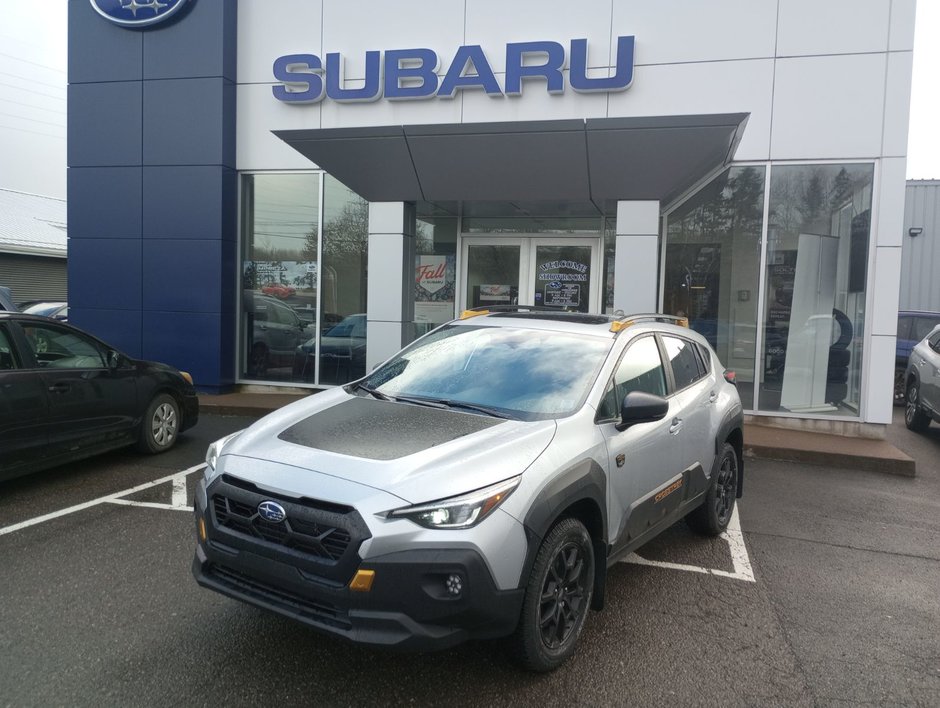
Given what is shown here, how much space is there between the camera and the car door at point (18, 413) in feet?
18.7

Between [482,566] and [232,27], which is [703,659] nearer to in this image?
[482,566]

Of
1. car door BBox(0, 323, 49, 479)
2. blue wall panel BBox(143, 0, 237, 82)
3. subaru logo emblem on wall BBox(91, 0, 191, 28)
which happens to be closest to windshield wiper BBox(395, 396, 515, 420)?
car door BBox(0, 323, 49, 479)

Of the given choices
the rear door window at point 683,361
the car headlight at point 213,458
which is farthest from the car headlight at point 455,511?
the rear door window at point 683,361

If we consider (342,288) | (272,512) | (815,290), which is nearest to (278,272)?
(342,288)

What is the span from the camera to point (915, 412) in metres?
10.6

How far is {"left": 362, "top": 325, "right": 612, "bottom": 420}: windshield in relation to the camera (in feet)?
Answer: 12.7

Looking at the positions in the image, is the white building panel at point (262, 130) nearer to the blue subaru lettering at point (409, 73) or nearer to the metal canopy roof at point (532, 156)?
the blue subaru lettering at point (409, 73)

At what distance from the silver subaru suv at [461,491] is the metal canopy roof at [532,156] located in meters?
4.21

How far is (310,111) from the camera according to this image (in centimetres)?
1103

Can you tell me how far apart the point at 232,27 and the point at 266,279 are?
13.0 ft

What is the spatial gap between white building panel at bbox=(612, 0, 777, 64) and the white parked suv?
4.74 meters

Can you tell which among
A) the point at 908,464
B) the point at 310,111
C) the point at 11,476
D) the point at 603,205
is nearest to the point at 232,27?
the point at 310,111

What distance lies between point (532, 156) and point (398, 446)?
6.12m

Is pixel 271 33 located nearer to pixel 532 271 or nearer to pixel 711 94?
pixel 532 271
